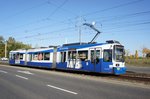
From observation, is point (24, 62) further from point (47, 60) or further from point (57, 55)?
point (57, 55)

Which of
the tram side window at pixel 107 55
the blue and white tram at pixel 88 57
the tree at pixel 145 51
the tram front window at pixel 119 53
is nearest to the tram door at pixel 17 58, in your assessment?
Answer: the blue and white tram at pixel 88 57

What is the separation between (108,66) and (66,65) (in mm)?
→ 7962

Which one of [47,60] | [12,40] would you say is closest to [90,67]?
[47,60]

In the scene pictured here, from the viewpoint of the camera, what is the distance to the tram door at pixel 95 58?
25297 millimetres

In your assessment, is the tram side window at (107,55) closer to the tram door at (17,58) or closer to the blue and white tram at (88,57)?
the blue and white tram at (88,57)

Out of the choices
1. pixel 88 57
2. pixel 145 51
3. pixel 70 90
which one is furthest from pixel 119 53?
pixel 145 51

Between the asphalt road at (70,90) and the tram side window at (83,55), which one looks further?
the tram side window at (83,55)

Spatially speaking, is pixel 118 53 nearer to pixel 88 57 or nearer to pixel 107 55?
pixel 107 55

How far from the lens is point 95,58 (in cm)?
2583

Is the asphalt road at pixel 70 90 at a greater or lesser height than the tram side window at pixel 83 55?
lesser

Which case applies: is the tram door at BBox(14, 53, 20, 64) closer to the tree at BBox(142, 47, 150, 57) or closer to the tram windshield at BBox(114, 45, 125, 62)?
the tram windshield at BBox(114, 45, 125, 62)

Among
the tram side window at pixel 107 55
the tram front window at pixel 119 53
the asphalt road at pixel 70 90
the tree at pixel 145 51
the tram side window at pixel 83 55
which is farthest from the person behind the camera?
the tree at pixel 145 51

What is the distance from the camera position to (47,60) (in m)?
36.4

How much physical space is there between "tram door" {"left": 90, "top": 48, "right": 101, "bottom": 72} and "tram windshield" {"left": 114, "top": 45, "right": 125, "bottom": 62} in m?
1.69
